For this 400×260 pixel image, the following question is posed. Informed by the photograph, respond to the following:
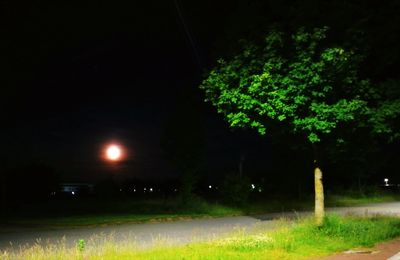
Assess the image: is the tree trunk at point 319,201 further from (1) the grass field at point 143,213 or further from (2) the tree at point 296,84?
(1) the grass field at point 143,213

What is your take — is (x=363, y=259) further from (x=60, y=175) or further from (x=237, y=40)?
(x=60, y=175)

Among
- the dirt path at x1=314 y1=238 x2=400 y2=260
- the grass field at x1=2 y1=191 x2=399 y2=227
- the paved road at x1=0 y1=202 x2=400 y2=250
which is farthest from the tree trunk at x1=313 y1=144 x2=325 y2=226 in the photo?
the grass field at x1=2 y1=191 x2=399 y2=227

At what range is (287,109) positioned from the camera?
14578 mm

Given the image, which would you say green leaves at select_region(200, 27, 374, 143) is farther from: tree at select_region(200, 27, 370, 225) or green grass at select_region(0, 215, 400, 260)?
green grass at select_region(0, 215, 400, 260)

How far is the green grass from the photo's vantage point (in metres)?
10.9

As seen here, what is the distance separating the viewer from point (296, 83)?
14.8 m

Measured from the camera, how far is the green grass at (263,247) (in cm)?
1091

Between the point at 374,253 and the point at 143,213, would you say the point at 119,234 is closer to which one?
the point at 374,253

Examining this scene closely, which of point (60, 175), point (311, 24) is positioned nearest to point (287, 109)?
point (311, 24)

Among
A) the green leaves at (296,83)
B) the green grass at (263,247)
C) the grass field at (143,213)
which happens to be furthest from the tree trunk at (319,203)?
the grass field at (143,213)

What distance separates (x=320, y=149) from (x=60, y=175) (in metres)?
56.5

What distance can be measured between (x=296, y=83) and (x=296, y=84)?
48 millimetres

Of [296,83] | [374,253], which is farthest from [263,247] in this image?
[296,83]

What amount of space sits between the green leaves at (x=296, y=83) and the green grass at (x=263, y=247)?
2.94 meters
